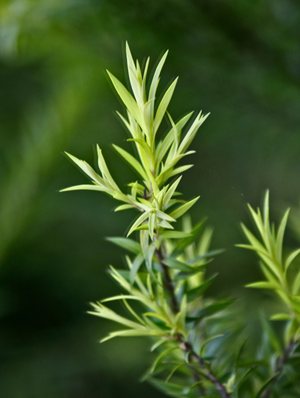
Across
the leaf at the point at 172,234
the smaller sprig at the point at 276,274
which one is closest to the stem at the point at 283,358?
the smaller sprig at the point at 276,274

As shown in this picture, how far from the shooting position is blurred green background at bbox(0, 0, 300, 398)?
0.28 m

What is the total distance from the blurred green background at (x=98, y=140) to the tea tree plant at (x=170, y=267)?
40 mm

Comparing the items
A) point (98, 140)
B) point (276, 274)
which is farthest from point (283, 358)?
point (98, 140)

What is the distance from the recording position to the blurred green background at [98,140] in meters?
0.28

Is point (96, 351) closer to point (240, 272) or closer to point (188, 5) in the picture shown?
point (240, 272)

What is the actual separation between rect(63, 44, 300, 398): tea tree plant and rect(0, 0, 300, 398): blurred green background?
4 centimetres

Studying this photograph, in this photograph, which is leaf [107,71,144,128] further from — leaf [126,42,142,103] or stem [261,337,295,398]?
stem [261,337,295,398]

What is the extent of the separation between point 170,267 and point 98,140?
411mm

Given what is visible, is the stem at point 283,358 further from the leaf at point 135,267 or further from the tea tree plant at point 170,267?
the leaf at point 135,267

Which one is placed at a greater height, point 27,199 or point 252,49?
point 252,49

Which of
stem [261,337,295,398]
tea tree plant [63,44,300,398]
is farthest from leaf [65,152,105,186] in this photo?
stem [261,337,295,398]

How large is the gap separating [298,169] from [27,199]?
0.35 meters

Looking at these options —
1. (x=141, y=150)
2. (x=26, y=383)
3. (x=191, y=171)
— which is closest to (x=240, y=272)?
(x=191, y=171)

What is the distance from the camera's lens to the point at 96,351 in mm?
484
